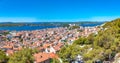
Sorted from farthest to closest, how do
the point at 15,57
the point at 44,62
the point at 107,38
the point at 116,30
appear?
the point at 44,62
the point at 116,30
the point at 107,38
the point at 15,57

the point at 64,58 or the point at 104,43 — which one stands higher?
the point at 104,43

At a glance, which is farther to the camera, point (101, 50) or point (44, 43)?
point (44, 43)

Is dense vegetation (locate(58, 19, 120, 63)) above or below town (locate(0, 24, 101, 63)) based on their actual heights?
above

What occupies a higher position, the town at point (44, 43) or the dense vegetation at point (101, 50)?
the dense vegetation at point (101, 50)

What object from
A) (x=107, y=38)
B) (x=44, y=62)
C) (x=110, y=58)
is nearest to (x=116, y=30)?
(x=107, y=38)

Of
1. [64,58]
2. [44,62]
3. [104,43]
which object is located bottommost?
[44,62]

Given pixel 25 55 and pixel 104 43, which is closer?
pixel 25 55

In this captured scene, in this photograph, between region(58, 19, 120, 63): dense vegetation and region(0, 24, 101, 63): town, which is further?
region(0, 24, 101, 63): town

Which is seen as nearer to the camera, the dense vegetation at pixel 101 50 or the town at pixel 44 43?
the dense vegetation at pixel 101 50

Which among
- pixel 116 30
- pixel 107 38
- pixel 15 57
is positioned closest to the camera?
pixel 15 57

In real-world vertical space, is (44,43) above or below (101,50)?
below

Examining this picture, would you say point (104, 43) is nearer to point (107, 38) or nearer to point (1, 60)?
point (107, 38)
